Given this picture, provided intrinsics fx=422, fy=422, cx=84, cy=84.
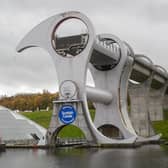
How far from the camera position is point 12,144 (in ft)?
157

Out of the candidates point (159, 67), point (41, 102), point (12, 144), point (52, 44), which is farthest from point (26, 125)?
point (41, 102)

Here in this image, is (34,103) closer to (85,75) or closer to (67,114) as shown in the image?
(85,75)

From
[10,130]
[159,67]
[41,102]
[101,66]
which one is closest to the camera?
[10,130]

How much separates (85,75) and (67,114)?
508 cm

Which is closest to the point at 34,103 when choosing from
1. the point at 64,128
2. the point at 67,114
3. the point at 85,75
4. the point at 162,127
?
the point at 64,128

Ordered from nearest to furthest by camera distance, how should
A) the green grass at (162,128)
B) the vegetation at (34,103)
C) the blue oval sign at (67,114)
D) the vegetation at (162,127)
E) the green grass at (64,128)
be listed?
the blue oval sign at (67,114), the vegetation at (162,127), the green grass at (162,128), the green grass at (64,128), the vegetation at (34,103)

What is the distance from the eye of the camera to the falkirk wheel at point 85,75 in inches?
1861

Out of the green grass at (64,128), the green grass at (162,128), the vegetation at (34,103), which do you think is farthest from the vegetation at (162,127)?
the vegetation at (34,103)

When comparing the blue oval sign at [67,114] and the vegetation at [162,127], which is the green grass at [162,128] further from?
the blue oval sign at [67,114]

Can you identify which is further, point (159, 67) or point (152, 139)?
point (159, 67)

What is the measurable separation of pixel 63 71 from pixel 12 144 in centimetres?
1018

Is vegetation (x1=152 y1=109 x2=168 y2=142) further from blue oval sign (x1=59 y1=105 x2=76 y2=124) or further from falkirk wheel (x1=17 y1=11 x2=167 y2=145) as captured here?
blue oval sign (x1=59 y1=105 x2=76 y2=124)

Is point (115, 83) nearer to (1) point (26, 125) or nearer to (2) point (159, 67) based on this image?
(1) point (26, 125)

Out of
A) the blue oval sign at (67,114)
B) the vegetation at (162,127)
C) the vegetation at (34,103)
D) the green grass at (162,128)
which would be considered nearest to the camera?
the blue oval sign at (67,114)
